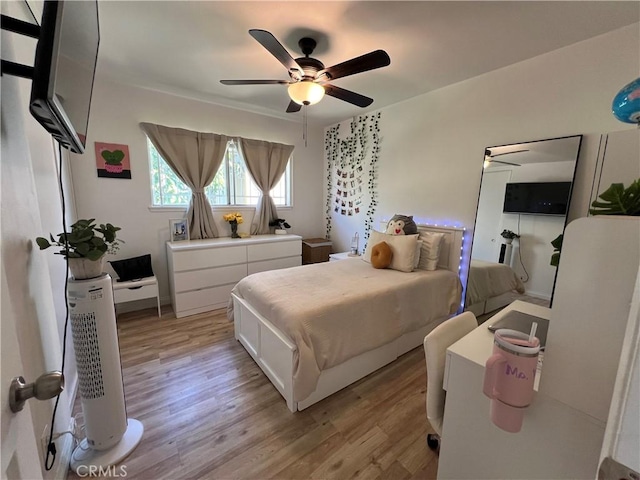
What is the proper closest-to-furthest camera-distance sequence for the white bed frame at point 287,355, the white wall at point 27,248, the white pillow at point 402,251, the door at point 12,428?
the door at point 12,428, the white wall at point 27,248, the white bed frame at point 287,355, the white pillow at point 402,251

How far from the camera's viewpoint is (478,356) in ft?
3.38

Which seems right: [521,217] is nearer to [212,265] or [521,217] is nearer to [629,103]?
[629,103]

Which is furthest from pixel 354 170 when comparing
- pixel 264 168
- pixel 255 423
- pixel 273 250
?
pixel 255 423

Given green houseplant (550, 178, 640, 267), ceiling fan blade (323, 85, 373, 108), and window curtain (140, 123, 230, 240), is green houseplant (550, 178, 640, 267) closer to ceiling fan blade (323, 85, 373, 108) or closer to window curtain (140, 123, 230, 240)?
ceiling fan blade (323, 85, 373, 108)

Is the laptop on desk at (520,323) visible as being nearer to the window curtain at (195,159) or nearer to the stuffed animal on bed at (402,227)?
the stuffed animal on bed at (402,227)

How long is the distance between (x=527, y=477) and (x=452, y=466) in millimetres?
312

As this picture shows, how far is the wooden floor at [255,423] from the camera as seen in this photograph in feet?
4.45

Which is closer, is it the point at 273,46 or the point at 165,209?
the point at 273,46

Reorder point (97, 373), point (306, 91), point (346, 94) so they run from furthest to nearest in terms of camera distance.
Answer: point (346, 94)
point (306, 91)
point (97, 373)

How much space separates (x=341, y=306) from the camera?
1796mm

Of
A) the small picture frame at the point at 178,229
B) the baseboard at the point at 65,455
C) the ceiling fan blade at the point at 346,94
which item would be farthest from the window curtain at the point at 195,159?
the baseboard at the point at 65,455

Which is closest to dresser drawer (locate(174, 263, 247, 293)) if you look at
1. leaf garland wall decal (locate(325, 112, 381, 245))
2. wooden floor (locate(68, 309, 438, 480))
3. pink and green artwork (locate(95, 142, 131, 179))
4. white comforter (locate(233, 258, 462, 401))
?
wooden floor (locate(68, 309, 438, 480))

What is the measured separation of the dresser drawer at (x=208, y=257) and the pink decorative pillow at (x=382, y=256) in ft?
5.56

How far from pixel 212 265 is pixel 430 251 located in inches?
98.7
